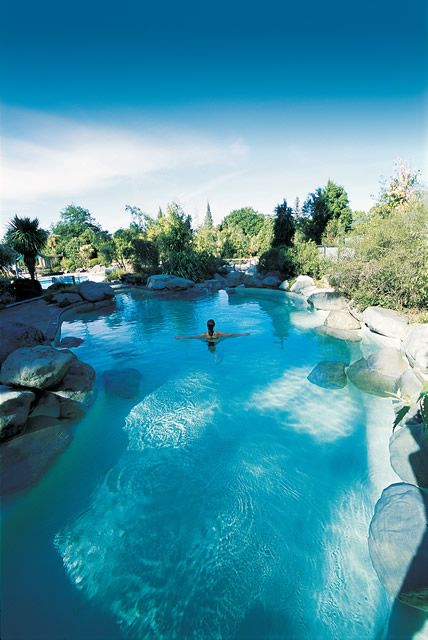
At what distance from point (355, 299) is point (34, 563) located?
1123 cm

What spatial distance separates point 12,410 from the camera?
182 inches

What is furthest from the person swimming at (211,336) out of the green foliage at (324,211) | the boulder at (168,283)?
the green foliage at (324,211)

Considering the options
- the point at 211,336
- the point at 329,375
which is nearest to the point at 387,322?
the point at 329,375

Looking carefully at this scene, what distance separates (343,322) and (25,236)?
1699cm

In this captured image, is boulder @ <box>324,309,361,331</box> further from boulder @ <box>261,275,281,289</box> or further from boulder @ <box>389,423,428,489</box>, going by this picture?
boulder @ <box>261,275,281,289</box>

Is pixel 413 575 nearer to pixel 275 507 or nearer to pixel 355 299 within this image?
pixel 275 507

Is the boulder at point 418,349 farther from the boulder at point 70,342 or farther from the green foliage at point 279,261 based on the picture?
the green foliage at point 279,261

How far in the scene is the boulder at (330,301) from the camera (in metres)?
12.2

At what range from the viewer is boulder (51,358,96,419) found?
571cm

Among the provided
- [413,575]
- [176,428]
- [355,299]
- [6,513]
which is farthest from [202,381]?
[355,299]

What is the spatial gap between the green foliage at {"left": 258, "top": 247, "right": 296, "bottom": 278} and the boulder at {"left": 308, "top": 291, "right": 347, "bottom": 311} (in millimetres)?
6191

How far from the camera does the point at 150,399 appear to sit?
6.45 m

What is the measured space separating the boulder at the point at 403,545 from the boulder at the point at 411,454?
0.62 m

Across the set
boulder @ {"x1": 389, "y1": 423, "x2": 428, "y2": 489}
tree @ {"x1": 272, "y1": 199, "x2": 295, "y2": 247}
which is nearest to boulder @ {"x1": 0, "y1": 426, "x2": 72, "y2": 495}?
boulder @ {"x1": 389, "y1": 423, "x2": 428, "y2": 489}
